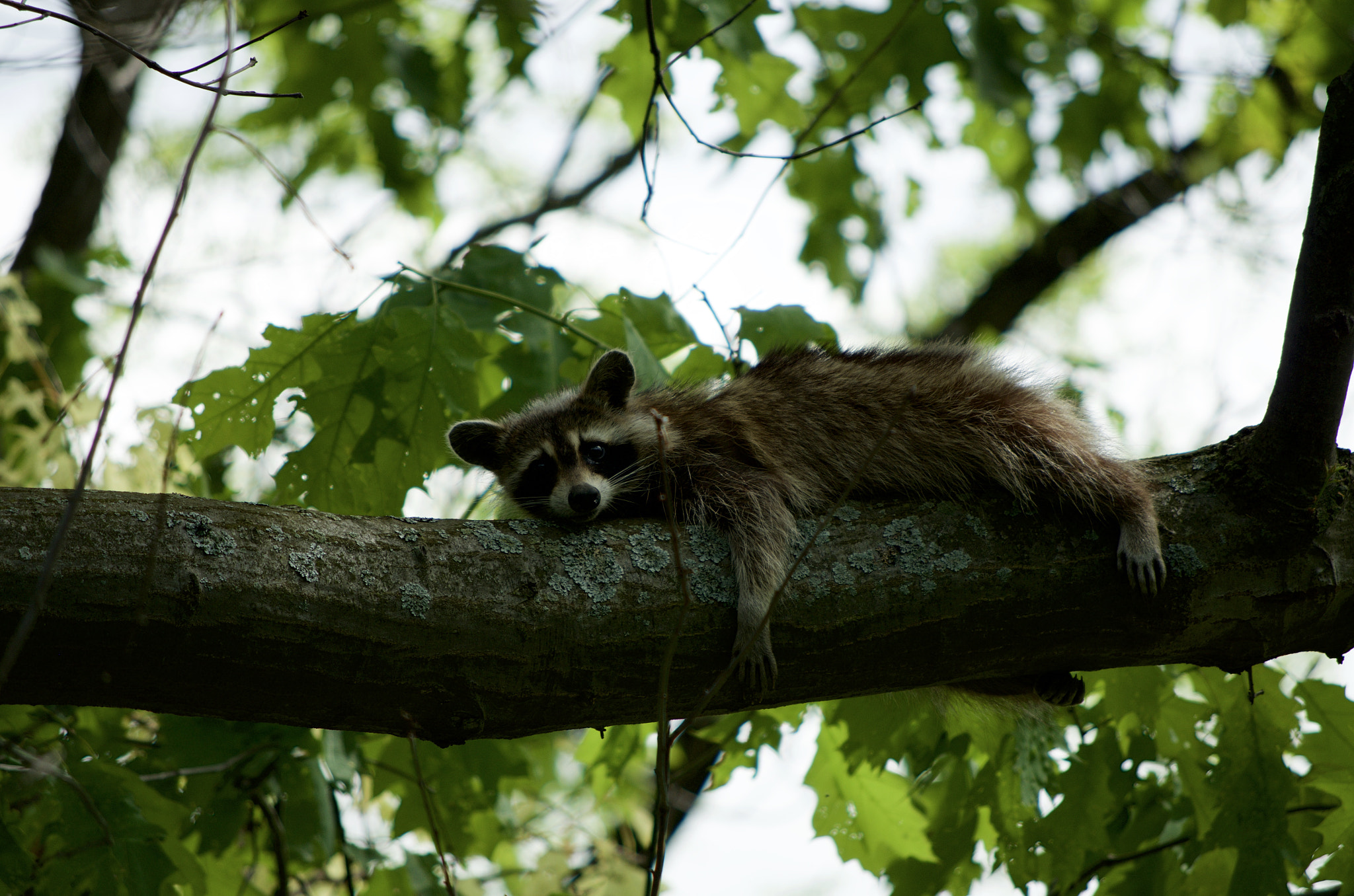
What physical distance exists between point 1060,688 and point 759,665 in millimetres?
1242

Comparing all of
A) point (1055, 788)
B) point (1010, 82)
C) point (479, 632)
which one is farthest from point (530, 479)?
point (1010, 82)

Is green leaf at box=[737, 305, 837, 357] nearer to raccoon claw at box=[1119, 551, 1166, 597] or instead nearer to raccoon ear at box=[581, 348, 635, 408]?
raccoon ear at box=[581, 348, 635, 408]

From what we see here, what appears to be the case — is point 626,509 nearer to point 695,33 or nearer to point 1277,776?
point 695,33

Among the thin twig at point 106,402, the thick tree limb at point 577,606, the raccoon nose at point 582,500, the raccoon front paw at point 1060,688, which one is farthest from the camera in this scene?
the raccoon nose at point 582,500

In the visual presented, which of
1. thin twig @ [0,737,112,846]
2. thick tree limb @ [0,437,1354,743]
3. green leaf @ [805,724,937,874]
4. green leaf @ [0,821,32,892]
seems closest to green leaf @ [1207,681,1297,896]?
thick tree limb @ [0,437,1354,743]

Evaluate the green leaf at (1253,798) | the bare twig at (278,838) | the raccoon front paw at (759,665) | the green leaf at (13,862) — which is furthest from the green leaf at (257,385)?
the green leaf at (1253,798)

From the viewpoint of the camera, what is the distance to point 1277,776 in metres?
3.20

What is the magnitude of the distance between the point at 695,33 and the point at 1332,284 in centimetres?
277

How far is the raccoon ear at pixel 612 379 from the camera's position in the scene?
405 centimetres

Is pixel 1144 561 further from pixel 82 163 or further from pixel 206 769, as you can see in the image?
pixel 82 163

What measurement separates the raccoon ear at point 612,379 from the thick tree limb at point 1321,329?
2.21m

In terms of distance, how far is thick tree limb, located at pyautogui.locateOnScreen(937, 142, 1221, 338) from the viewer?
932 cm

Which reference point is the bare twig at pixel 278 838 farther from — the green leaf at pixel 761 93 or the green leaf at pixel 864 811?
the green leaf at pixel 761 93

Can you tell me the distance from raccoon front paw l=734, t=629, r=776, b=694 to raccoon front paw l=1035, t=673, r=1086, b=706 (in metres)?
1.11
